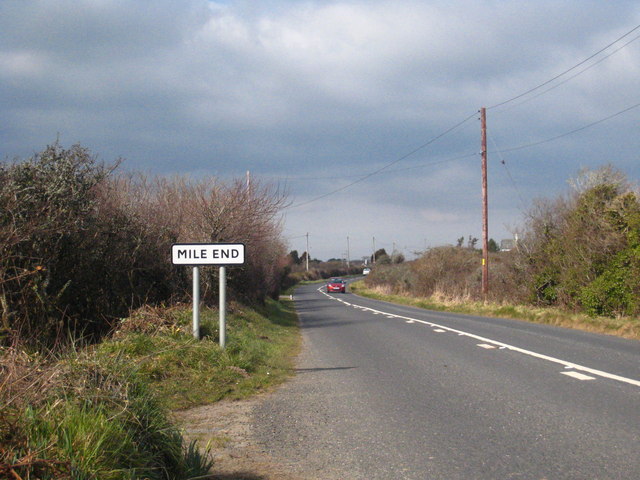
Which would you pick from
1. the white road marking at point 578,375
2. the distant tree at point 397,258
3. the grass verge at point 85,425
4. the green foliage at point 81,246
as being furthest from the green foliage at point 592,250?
the distant tree at point 397,258

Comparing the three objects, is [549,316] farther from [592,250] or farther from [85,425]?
[85,425]

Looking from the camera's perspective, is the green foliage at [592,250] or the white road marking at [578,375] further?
the green foliage at [592,250]

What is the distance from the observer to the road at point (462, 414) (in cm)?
512

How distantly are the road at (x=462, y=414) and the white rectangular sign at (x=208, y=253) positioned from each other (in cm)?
230

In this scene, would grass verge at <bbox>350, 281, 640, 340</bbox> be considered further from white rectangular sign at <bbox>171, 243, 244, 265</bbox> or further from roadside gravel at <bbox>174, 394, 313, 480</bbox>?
roadside gravel at <bbox>174, 394, 313, 480</bbox>

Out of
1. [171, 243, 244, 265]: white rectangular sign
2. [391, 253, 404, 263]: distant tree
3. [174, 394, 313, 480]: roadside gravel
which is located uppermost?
[391, 253, 404, 263]: distant tree

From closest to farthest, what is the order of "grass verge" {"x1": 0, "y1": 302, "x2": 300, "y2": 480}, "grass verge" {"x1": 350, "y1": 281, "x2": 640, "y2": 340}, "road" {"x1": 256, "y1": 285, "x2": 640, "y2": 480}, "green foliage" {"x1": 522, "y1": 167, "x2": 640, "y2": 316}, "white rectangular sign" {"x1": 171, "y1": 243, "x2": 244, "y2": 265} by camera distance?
"grass verge" {"x1": 0, "y1": 302, "x2": 300, "y2": 480}, "road" {"x1": 256, "y1": 285, "x2": 640, "y2": 480}, "white rectangular sign" {"x1": 171, "y1": 243, "x2": 244, "y2": 265}, "grass verge" {"x1": 350, "y1": 281, "x2": 640, "y2": 340}, "green foliage" {"x1": 522, "y1": 167, "x2": 640, "y2": 316}

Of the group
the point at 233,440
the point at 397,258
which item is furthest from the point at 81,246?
the point at 397,258

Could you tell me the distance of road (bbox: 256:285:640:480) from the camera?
5117mm

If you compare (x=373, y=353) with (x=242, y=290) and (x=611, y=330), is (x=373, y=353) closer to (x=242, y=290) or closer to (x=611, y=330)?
(x=611, y=330)

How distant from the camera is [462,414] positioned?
685cm

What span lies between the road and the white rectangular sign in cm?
230

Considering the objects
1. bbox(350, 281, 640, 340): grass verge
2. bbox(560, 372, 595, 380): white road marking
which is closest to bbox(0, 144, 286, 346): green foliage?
bbox(560, 372, 595, 380): white road marking

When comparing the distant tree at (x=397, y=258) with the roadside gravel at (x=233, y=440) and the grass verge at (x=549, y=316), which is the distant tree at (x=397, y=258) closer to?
the grass verge at (x=549, y=316)
